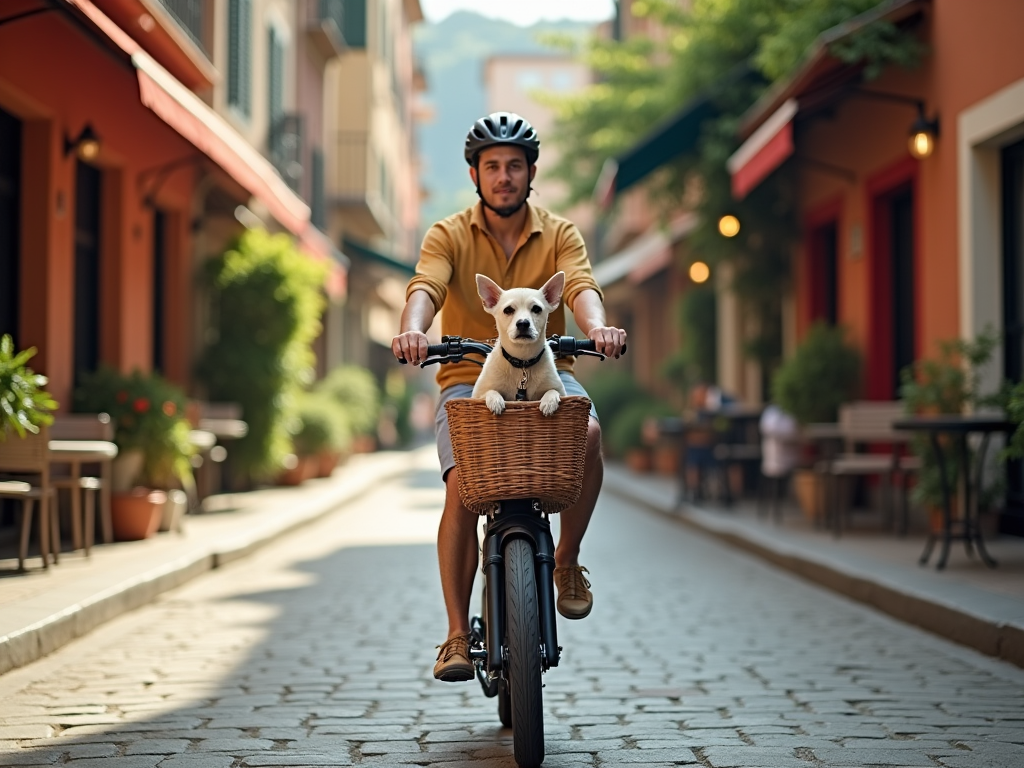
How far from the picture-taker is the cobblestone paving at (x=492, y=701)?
4.68 meters

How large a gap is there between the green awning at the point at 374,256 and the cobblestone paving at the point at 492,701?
59.1 ft

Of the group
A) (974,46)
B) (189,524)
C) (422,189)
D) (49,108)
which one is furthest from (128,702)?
(422,189)

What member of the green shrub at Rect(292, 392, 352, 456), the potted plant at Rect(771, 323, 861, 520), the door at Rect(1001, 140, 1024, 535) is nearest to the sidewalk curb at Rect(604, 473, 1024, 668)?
the door at Rect(1001, 140, 1024, 535)

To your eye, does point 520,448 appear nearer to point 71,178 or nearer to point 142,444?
point 142,444

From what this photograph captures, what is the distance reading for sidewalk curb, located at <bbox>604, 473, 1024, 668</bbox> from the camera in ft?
21.7

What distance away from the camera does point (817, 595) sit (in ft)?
30.2

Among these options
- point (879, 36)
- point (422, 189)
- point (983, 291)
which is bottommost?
point (983, 291)

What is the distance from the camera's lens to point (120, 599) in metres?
8.01

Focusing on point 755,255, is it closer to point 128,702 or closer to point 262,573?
point 262,573

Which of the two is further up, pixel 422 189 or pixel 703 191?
pixel 422 189

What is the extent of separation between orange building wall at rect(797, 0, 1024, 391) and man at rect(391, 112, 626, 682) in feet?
20.9

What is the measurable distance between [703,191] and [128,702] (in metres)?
13.2

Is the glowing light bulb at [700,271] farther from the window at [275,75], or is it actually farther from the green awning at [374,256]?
the green awning at [374,256]

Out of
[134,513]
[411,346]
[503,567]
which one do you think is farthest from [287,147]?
[503,567]
